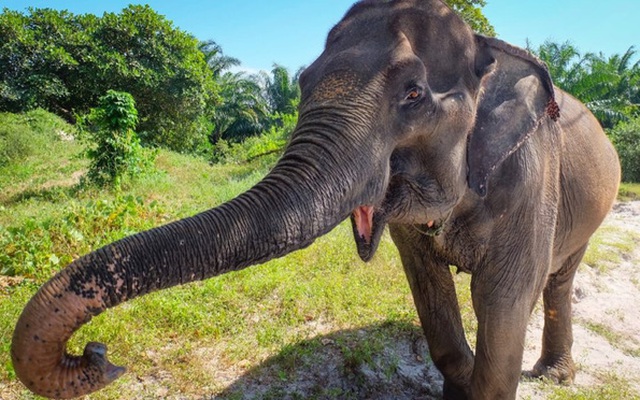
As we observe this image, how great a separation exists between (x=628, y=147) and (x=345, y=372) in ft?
64.0

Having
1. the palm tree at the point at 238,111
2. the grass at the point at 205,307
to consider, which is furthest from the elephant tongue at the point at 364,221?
the palm tree at the point at 238,111

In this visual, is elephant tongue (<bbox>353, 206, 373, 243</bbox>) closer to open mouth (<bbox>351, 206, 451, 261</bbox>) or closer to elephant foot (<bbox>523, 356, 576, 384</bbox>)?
open mouth (<bbox>351, 206, 451, 261</bbox>)

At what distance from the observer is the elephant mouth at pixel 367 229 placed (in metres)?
2.12

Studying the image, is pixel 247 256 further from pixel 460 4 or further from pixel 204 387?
pixel 460 4

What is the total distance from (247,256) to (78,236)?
4.65 meters

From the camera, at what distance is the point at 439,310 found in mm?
3418

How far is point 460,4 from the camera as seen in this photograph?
1477cm

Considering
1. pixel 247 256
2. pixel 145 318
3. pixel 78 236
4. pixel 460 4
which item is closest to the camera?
pixel 247 256

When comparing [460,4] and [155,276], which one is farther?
[460,4]

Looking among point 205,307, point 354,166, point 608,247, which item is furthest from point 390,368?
point 608,247

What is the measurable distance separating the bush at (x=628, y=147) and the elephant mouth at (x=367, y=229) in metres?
20.1

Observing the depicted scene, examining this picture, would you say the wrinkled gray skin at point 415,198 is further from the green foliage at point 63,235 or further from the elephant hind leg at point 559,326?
the green foliage at point 63,235

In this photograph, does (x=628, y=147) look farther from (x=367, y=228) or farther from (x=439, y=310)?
(x=367, y=228)

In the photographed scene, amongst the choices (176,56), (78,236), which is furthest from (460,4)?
(78,236)
